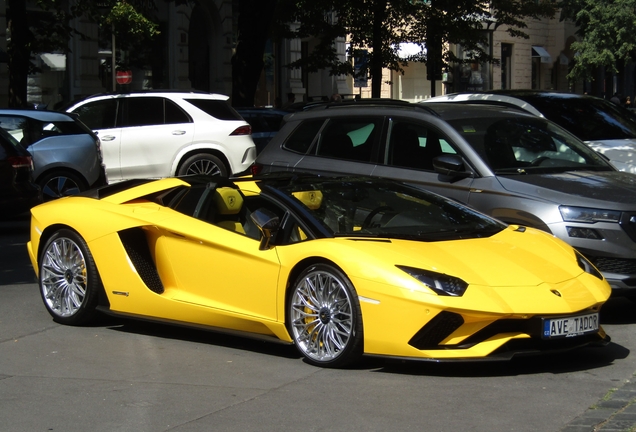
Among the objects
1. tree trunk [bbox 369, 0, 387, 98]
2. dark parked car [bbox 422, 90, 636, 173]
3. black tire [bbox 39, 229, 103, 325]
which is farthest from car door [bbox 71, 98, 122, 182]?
tree trunk [bbox 369, 0, 387, 98]

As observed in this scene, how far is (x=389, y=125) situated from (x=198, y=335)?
3096 mm

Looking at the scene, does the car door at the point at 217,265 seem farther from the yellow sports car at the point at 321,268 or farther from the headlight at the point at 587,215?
the headlight at the point at 587,215

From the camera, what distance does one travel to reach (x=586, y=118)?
13.0 m

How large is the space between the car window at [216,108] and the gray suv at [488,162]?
281 inches

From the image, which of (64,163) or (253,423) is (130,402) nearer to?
(253,423)

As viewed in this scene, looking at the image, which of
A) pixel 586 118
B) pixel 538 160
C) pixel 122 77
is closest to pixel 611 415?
pixel 538 160

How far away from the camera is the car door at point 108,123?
1759 centimetres

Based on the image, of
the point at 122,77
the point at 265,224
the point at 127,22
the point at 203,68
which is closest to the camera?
the point at 265,224

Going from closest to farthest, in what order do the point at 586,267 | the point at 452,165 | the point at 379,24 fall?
the point at 586,267, the point at 452,165, the point at 379,24

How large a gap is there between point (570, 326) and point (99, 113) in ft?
41.9

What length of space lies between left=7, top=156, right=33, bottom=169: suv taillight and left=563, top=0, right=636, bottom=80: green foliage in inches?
1649

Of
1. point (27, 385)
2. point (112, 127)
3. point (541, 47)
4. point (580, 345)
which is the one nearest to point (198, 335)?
point (27, 385)

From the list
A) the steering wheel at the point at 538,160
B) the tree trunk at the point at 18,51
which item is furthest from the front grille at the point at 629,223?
the tree trunk at the point at 18,51

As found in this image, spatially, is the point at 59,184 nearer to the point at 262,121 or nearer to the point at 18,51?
the point at 262,121
